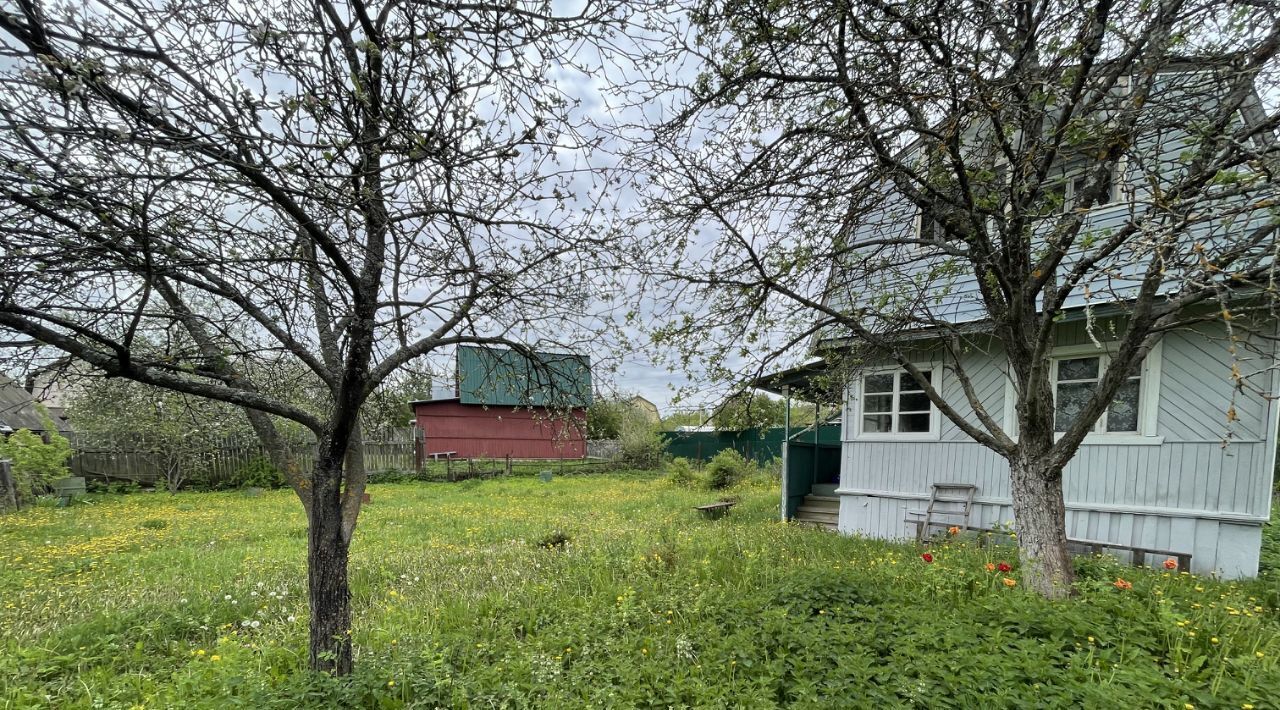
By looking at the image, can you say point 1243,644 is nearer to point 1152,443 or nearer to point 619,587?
point 1152,443

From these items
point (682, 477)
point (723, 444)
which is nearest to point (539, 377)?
point (682, 477)

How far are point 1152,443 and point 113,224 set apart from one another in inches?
365

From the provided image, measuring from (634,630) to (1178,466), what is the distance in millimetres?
6697

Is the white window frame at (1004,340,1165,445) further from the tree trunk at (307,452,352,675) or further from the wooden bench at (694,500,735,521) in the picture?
the tree trunk at (307,452,352,675)

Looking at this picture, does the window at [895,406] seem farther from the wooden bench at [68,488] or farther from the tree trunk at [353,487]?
the wooden bench at [68,488]

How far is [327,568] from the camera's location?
3.01 metres

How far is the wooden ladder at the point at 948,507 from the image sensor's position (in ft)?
23.8

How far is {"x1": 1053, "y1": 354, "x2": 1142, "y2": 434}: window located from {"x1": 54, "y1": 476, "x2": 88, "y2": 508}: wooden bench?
63.7ft

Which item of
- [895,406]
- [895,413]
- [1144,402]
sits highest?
[1144,402]

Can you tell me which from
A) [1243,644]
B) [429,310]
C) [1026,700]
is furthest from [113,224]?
[1243,644]

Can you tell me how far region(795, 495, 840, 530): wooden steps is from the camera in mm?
9406

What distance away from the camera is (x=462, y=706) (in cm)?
293

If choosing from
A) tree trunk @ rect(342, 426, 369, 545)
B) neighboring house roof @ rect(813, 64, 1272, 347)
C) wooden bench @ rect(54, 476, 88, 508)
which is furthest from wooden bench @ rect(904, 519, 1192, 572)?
wooden bench @ rect(54, 476, 88, 508)

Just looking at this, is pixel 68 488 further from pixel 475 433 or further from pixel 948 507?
pixel 948 507
